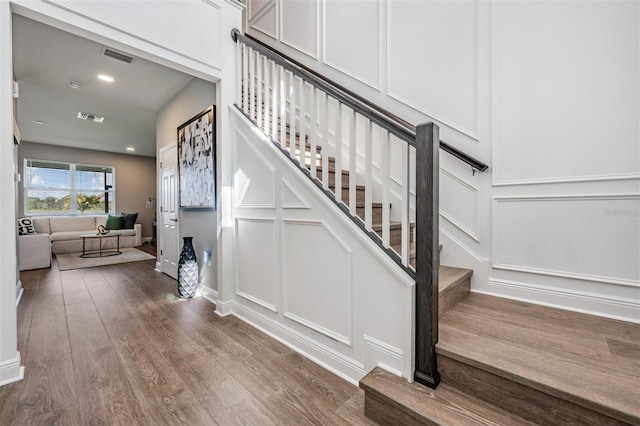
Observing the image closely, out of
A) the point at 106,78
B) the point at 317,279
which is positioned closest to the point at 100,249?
the point at 106,78

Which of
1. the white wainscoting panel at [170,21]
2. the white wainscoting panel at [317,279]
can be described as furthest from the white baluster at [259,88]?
the white wainscoting panel at [317,279]

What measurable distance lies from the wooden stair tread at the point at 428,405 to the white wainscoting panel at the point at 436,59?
71.4 inches

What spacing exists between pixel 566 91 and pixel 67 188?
1043 cm

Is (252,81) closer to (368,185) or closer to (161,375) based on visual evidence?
(368,185)

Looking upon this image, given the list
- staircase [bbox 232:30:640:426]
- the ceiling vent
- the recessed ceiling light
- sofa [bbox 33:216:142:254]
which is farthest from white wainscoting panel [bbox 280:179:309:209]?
sofa [bbox 33:216:142:254]

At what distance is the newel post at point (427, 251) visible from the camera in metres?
1.31

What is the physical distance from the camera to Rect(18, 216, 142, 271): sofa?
4.66 meters

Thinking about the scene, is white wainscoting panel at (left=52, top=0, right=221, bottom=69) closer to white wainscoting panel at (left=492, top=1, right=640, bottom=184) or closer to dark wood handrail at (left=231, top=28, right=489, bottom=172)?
dark wood handrail at (left=231, top=28, right=489, bottom=172)

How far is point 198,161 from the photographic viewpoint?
10.5 feet

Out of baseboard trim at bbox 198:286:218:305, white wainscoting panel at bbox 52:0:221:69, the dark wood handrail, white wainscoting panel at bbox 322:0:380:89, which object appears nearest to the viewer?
the dark wood handrail

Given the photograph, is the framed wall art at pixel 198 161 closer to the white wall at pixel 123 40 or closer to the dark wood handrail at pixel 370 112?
the white wall at pixel 123 40

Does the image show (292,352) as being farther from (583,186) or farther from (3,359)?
(583,186)

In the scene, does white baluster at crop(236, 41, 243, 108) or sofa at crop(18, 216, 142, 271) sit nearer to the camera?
white baluster at crop(236, 41, 243, 108)

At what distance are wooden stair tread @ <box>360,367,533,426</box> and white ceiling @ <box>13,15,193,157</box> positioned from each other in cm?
390
